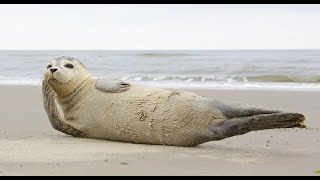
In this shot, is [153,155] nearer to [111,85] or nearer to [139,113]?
[139,113]

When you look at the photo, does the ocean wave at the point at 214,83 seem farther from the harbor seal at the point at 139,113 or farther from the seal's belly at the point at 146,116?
the seal's belly at the point at 146,116

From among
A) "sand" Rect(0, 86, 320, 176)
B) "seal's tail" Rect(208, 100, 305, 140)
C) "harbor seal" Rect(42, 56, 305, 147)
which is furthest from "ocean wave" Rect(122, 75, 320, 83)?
"seal's tail" Rect(208, 100, 305, 140)

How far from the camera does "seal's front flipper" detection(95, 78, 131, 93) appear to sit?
22.6ft

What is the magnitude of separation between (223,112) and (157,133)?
2.33 feet

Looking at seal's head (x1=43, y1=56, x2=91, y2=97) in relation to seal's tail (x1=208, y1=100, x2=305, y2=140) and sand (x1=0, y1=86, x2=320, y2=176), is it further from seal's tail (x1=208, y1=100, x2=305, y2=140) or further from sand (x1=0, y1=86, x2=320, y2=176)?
seal's tail (x1=208, y1=100, x2=305, y2=140)

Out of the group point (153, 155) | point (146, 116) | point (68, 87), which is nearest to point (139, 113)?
point (146, 116)

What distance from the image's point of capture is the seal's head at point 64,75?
7.02 metres

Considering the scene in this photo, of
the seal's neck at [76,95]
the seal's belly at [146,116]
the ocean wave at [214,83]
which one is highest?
the ocean wave at [214,83]

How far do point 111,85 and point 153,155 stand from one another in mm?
1273

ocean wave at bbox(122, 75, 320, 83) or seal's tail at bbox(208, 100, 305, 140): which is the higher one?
ocean wave at bbox(122, 75, 320, 83)

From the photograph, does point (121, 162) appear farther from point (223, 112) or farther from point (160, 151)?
point (223, 112)

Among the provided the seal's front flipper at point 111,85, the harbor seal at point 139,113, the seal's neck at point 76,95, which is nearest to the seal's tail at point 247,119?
the harbor seal at point 139,113

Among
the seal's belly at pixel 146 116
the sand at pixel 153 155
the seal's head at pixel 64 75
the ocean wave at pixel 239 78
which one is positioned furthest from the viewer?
the ocean wave at pixel 239 78

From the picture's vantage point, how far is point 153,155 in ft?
19.6
